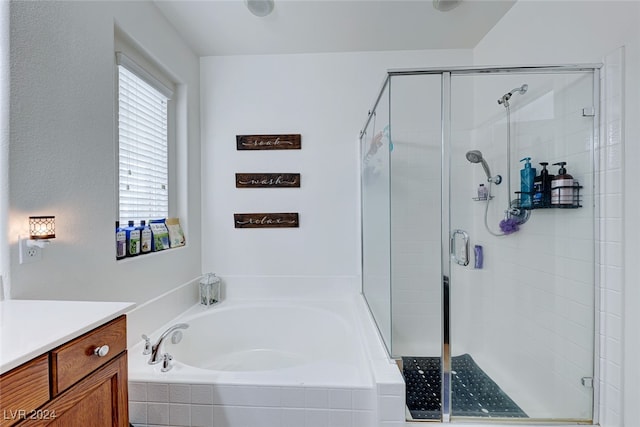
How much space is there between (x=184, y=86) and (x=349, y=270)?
1.90 metres

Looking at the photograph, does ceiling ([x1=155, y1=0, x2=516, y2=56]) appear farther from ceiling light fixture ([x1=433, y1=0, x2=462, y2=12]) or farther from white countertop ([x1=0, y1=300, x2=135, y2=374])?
white countertop ([x1=0, y1=300, x2=135, y2=374])

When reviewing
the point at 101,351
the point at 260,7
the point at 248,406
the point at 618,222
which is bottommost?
the point at 248,406

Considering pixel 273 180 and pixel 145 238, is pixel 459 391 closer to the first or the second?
pixel 273 180

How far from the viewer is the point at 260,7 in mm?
1718

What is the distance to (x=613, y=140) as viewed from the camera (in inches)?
46.3

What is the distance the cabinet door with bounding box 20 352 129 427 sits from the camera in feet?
2.14

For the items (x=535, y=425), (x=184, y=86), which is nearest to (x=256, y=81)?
(x=184, y=86)

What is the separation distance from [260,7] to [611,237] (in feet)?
7.11

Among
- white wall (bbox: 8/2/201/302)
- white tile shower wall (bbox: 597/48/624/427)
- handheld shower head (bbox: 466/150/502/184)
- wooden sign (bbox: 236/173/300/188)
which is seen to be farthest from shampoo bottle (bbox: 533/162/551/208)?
white wall (bbox: 8/2/201/302)

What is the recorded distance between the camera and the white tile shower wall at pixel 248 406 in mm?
1139

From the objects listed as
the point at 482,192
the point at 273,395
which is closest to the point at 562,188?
the point at 482,192

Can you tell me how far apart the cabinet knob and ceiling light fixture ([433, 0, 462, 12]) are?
7.53ft

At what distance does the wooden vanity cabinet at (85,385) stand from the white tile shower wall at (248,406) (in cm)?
33

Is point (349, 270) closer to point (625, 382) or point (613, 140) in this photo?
point (625, 382)
